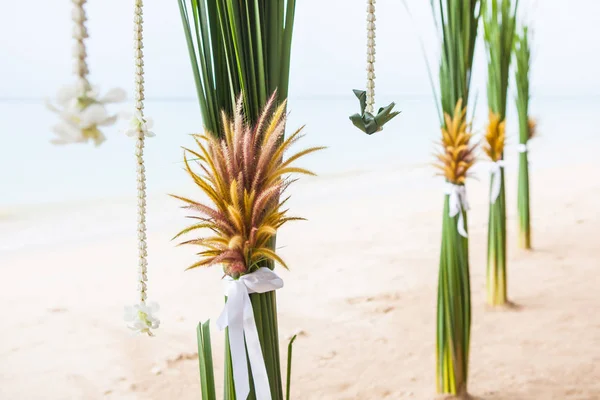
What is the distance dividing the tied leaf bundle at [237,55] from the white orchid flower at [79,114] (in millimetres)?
198

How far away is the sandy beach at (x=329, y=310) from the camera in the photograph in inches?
77.6

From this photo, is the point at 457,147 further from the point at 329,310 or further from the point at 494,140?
the point at 329,310

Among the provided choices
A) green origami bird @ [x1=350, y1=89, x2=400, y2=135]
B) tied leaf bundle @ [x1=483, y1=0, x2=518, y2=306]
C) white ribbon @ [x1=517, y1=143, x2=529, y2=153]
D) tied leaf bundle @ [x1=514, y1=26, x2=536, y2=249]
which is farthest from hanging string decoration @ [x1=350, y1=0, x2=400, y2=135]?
white ribbon @ [x1=517, y1=143, x2=529, y2=153]

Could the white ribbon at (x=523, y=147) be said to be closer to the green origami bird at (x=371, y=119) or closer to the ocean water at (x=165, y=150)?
the ocean water at (x=165, y=150)

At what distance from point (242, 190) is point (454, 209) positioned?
1.05 m

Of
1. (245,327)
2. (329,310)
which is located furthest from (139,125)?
(329,310)

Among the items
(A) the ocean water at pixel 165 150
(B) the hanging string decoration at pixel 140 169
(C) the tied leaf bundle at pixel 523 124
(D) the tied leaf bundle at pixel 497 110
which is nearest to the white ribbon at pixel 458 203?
(D) the tied leaf bundle at pixel 497 110

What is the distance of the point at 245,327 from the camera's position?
69cm

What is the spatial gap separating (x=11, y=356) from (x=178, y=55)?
5687 millimetres

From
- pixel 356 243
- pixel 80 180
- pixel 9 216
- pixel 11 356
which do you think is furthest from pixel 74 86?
pixel 80 180

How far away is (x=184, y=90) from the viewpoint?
7.34 meters

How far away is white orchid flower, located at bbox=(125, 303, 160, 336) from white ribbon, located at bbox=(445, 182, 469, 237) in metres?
1.05

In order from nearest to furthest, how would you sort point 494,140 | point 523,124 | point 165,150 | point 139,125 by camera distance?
point 139,125, point 494,140, point 523,124, point 165,150

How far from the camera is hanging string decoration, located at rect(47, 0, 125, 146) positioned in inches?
19.3
